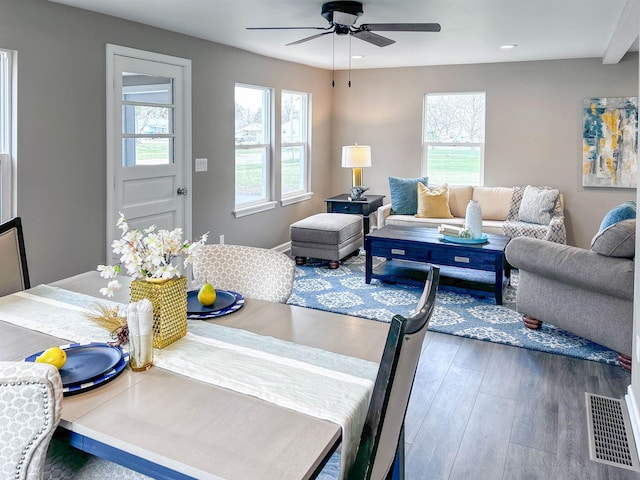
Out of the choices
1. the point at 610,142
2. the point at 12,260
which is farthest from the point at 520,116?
the point at 12,260

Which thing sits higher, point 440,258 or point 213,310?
point 213,310

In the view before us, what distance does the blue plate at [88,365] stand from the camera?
4.59 feet

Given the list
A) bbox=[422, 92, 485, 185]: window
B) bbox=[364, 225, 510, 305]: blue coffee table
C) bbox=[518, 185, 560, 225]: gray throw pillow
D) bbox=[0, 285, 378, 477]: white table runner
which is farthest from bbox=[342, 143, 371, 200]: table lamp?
bbox=[0, 285, 378, 477]: white table runner

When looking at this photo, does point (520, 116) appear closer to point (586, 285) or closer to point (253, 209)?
point (253, 209)

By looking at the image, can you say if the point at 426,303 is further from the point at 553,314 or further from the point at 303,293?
the point at 303,293

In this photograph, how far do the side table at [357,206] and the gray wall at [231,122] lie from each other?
1.72 ft

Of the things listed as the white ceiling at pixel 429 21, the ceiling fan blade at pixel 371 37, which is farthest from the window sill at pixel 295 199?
the ceiling fan blade at pixel 371 37

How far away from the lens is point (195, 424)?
1.25 meters

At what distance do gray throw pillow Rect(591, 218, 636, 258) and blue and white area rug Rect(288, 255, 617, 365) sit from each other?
2.27 ft

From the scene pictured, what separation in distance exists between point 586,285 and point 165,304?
9.04 feet

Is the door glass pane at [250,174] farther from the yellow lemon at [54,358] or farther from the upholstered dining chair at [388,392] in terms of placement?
the upholstered dining chair at [388,392]

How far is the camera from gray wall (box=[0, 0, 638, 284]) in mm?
3578

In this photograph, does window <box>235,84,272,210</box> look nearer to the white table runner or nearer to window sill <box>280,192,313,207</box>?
window sill <box>280,192,313,207</box>

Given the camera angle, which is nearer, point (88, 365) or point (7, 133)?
Answer: point (88, 365)
